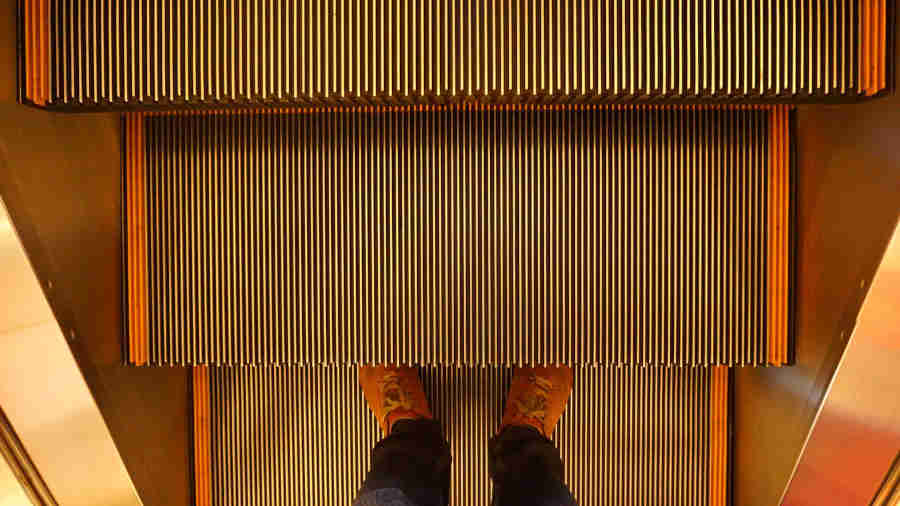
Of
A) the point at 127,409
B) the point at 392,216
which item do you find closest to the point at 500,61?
the point at 392,216

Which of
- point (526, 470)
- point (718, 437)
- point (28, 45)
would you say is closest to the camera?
point (28, 45)

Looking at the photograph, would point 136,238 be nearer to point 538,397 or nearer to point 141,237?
point 141,237

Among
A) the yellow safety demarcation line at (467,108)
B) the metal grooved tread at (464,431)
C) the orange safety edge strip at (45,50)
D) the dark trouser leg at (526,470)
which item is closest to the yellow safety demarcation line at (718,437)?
the metal grooved tread at (464,431)

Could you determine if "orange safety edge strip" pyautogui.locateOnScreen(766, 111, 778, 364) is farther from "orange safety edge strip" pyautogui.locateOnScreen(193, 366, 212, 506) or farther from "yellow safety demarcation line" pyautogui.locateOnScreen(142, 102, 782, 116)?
"orange safety edge strip" pyautogui.locateOnScreen(193, 366, 212, 506)

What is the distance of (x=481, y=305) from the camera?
242 cm

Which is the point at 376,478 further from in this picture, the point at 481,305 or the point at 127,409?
the point at 127,409

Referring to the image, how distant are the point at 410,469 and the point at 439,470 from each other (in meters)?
0.15

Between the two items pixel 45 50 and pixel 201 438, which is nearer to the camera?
pixel 45 50

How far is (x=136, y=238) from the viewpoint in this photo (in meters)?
2.46

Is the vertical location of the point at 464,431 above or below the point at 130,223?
below

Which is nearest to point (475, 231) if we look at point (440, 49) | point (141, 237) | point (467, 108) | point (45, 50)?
point (467, 108)

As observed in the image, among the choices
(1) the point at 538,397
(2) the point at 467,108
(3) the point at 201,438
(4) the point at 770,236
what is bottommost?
(3) the point at 201,438

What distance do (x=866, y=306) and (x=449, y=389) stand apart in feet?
5.82

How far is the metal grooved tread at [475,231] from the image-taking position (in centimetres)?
237
